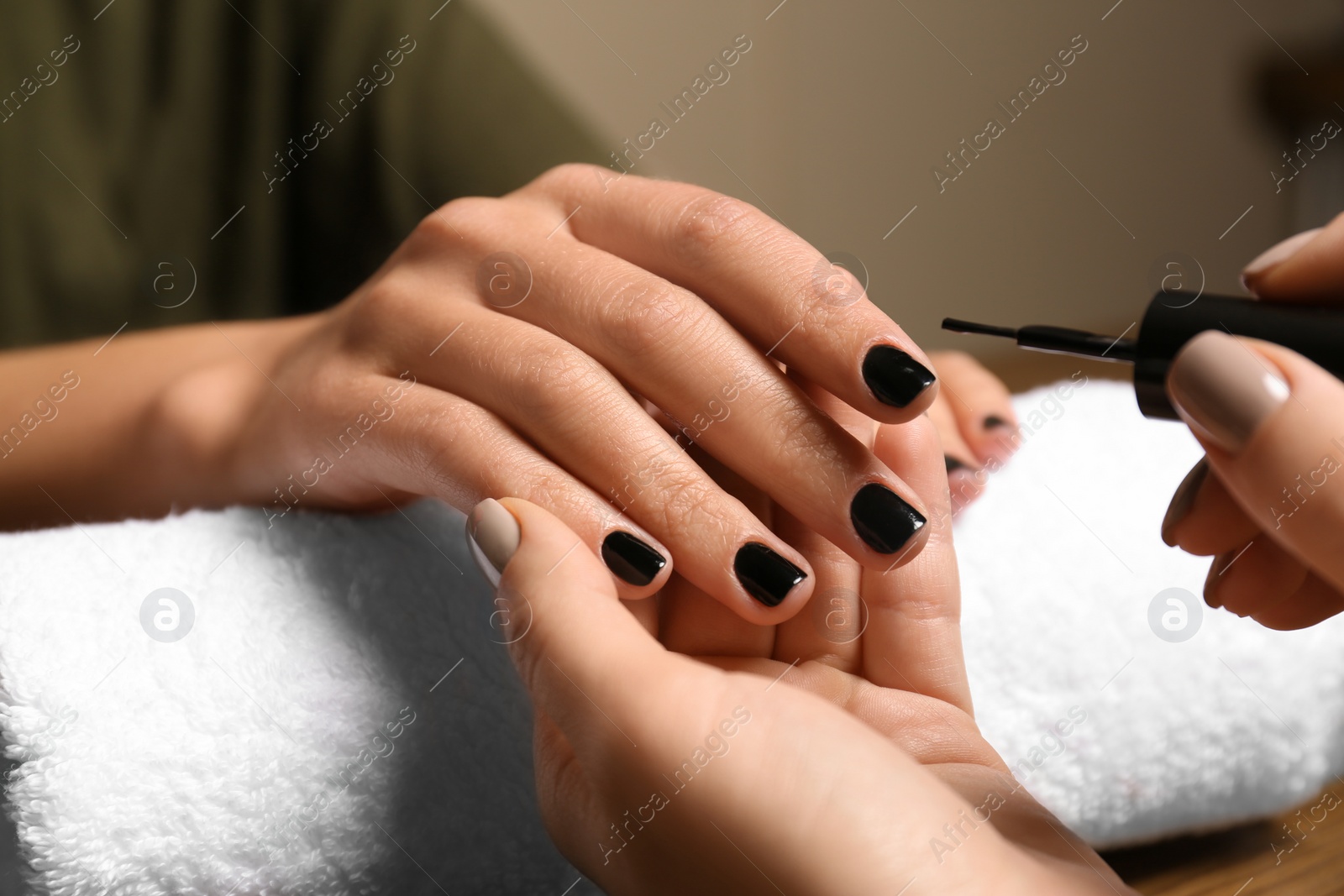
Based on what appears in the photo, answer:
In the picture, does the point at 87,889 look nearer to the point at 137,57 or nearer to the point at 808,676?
the point at 808,676

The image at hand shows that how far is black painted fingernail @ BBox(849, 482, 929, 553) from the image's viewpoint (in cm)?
31

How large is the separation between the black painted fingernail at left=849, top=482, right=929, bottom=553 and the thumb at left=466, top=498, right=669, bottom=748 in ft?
0.31

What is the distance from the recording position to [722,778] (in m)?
0.20

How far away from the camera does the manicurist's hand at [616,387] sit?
31 centimetres

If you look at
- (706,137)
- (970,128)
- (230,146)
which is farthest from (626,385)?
(970,128)

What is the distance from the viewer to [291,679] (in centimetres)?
29

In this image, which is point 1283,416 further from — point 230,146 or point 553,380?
point 230,146

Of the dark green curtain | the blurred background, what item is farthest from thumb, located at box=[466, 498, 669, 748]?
the dark green curtain

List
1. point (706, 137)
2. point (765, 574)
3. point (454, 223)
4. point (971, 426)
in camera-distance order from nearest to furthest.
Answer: point (765, 574) → point (454, 223) → point (971, 426) → point (706, 137)

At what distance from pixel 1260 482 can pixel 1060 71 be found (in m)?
1.33

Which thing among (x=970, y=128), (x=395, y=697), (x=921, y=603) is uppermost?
(x=395, y=697)

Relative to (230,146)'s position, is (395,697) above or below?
below

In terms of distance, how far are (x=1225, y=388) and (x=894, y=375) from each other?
0.11 metres

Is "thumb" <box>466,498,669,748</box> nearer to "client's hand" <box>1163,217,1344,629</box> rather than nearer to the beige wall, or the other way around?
"client's hand" <box>1163,217,1344,629</box>
